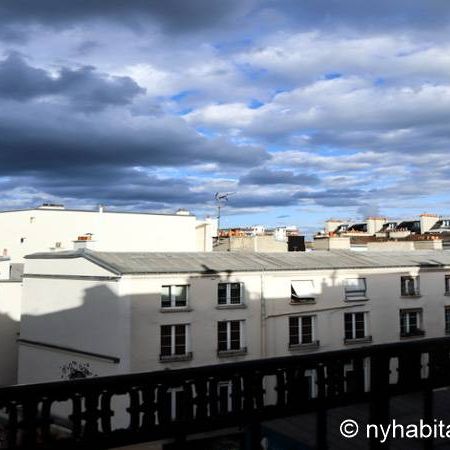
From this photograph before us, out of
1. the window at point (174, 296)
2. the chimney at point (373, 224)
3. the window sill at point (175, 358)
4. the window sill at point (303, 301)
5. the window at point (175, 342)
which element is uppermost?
the chimney at point (373, 224)

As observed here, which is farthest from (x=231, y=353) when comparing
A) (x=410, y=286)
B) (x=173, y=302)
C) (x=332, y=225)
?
(x=332, y=225)

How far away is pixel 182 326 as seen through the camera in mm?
23094

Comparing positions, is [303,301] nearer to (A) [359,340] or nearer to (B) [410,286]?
(A) [359,340]

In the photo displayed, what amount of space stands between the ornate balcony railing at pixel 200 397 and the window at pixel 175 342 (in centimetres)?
1831

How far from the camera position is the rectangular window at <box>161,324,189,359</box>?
22.6 metres

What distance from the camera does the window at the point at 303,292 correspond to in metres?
25.9

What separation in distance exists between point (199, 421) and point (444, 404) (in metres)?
4.69

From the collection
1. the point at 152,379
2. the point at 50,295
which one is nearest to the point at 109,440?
the point at 152,379

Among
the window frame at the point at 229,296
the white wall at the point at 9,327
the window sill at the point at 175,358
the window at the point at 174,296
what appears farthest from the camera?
the white wall at the point at 9,327

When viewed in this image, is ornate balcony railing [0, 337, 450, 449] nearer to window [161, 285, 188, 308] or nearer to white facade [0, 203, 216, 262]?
window [161, 285, 188, 308]

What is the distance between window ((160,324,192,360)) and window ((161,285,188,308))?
87 centimetres

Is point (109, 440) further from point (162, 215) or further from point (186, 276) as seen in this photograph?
point (162, 215)

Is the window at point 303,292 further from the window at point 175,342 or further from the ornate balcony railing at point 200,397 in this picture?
the ornate balcony railing at point 200,397

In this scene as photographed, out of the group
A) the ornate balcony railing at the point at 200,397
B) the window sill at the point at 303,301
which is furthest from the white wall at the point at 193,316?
the ornate balcony railing at the point at 200,397
